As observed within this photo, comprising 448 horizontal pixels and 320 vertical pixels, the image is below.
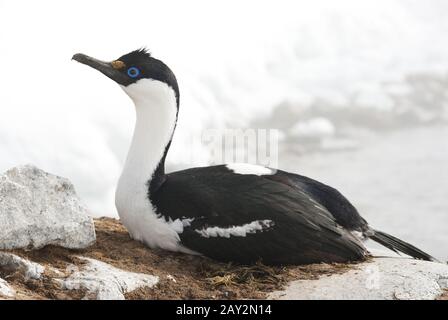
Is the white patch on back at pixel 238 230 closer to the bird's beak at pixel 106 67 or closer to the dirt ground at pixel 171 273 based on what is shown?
the dirt ground at pixel 171 273

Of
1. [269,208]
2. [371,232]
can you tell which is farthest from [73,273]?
[371,232]

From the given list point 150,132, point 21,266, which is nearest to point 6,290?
point 21,266

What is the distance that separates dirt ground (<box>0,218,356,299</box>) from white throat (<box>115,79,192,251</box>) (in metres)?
0.20

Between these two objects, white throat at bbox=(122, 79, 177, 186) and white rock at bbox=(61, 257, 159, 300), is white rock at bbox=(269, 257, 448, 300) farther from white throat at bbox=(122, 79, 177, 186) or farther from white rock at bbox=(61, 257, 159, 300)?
white throat at bbox=(122, 79, 177, 186)

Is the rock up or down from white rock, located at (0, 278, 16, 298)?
up

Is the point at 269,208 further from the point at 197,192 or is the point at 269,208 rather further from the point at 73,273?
the point at 73,273

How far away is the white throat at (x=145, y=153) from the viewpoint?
6.58 meters

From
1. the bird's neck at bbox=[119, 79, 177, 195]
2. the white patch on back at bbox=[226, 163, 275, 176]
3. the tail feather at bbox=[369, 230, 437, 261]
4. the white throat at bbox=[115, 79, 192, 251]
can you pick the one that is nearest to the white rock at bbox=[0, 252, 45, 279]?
the white throat at bbox=[115, 79, 192, 251]

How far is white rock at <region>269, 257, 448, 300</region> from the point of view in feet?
18.4

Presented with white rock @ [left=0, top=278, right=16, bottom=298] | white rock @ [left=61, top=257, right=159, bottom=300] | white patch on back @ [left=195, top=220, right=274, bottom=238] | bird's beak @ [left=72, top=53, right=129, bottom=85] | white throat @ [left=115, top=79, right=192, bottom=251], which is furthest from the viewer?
bird's beak @ [left=72, top=53, right=129, bottom=85]

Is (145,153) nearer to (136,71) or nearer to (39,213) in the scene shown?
(136,71)

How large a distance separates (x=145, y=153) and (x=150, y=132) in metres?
0.21

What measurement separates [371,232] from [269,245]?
1.32 metres

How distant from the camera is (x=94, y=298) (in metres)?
5.36
